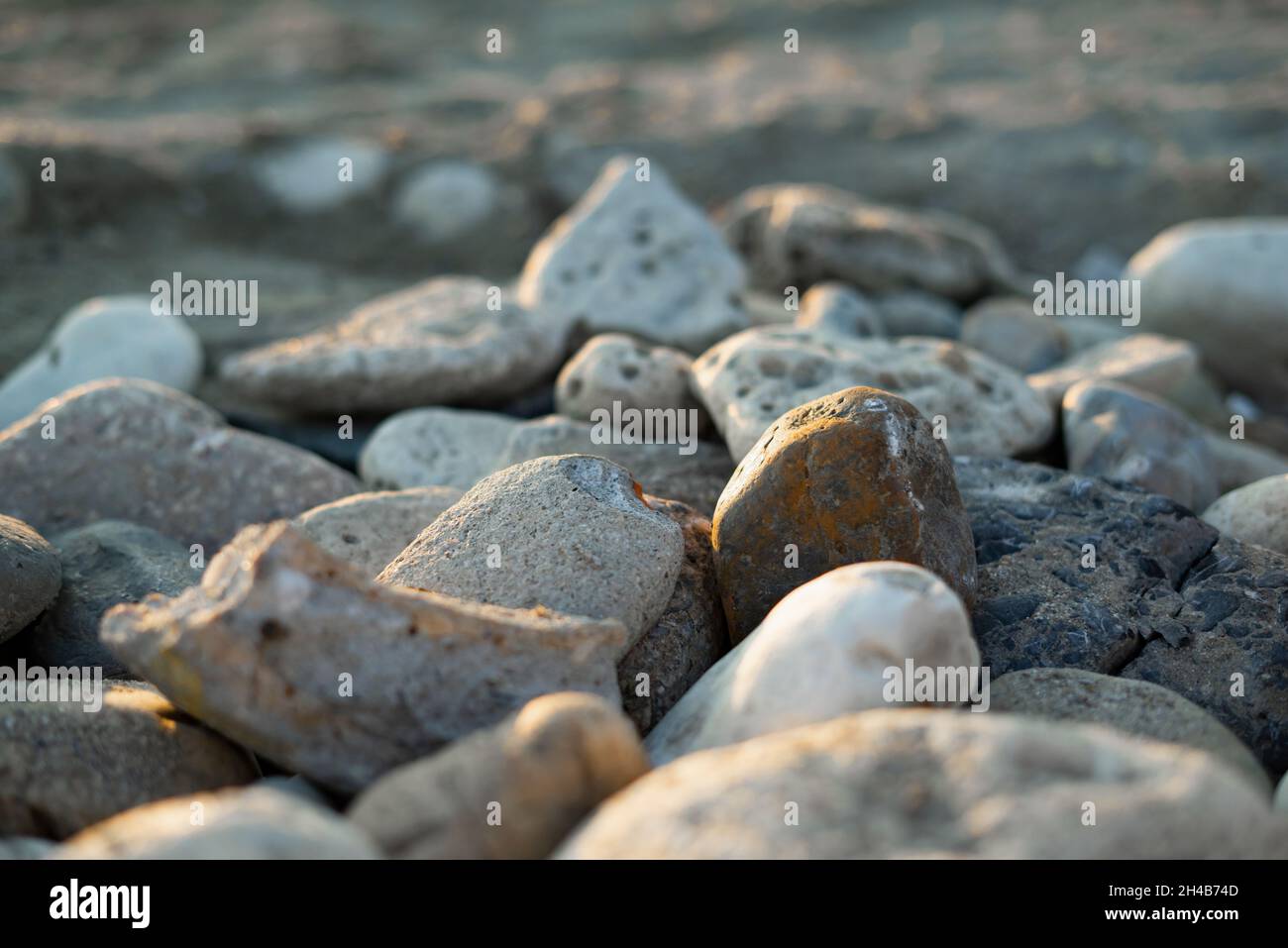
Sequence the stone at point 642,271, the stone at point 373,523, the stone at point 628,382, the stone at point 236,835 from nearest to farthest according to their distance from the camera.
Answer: the stone at point 236,835
the stone at point 373,523
the stone at point 628,382
the stone at point 642,271

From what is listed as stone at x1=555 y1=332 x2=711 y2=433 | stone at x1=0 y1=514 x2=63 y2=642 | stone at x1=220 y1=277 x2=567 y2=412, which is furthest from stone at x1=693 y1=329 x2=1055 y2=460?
stone at x1=0 y1=514 x2=63 y2=642

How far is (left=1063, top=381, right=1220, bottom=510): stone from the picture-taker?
4.60 meters

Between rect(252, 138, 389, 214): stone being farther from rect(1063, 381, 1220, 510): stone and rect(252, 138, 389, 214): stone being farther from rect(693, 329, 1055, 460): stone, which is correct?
rect(1063, 381, 1220, 510): stone

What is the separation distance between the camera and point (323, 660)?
8.95 feet

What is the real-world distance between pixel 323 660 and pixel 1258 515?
3.00 m

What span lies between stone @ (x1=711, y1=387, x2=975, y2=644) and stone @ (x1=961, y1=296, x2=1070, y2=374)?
3.04 m

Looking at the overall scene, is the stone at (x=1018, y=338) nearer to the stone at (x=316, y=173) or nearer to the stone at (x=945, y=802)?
the stone at (x=945, y=802)

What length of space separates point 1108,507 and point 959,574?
905 millimetres

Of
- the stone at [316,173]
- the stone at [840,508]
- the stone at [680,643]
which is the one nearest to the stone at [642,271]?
the stone at [680,643]

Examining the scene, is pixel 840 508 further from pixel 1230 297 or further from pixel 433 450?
pixel 1230 297

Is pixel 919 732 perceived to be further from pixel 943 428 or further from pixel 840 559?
pixel 943 428

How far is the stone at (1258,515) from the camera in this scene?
4062 millimetres

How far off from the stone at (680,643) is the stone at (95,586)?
1470mm
